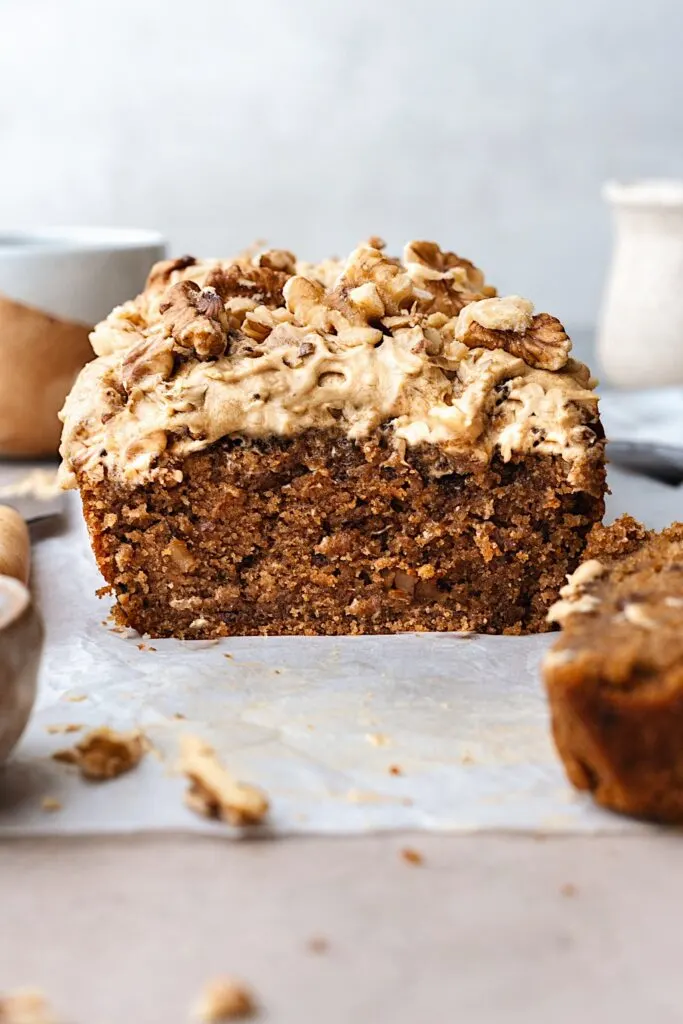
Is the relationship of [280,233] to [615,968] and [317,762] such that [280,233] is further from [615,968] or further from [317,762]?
[615,968]

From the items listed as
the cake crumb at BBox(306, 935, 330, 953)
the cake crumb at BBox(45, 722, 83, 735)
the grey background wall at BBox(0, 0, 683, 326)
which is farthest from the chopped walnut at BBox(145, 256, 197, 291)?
the grey background wall at BBox(0, 0, 683, 326)

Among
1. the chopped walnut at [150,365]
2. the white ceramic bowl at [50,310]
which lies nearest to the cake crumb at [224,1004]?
the chopped walnut at [150,365]

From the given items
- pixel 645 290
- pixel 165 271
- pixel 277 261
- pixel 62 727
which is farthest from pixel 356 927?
pixel 645 290

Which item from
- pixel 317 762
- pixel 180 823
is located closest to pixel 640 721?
pixel 317 762

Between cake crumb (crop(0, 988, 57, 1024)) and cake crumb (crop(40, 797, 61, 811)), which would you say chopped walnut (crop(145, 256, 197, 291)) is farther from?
cake crumb (crop(0, 988, 57, 1024))

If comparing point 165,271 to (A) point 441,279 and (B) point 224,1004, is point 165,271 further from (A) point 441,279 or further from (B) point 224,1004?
(B) point 224,1004
